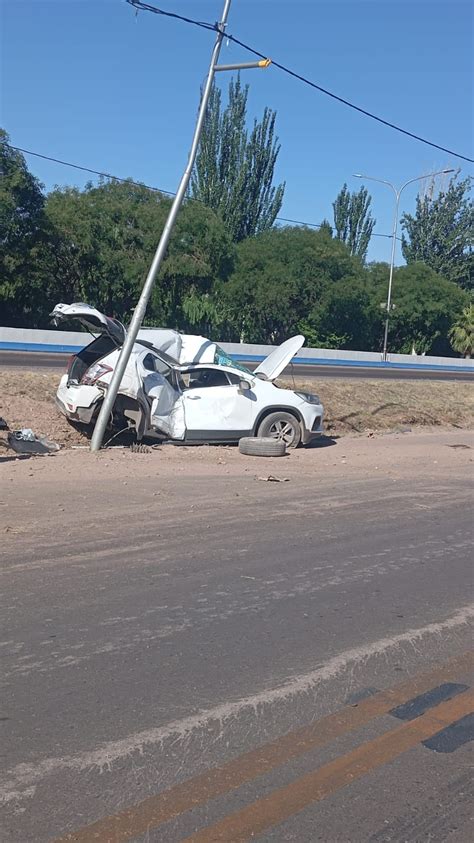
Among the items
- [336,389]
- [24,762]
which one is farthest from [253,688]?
[336,389]

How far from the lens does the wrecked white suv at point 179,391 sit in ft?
46.8

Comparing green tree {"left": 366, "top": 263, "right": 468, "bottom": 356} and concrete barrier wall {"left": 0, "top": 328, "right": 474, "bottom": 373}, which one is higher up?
green tree {"left": 366, "top": 263, "right": 468, "bottom": 356}

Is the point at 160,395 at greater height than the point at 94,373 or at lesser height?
lesser

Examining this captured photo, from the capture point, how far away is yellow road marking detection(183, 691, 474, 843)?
11.7 feet

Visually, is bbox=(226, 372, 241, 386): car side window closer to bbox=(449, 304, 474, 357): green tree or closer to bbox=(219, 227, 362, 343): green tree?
bbox=(219, 227, 362, 343): green tree

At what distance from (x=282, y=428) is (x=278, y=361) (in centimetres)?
122

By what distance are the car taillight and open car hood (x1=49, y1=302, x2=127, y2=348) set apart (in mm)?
458

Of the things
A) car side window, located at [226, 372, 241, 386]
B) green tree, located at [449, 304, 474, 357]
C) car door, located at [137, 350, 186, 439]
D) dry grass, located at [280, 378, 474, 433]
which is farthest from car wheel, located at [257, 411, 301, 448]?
green tree, located at [449, 304, 474, 357]

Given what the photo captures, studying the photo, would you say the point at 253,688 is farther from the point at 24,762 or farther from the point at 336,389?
the point at 336,389

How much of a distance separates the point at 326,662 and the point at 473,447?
13874 mm

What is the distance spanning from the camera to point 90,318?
14086mm

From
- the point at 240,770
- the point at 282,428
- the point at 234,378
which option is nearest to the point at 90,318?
the point at 234,378

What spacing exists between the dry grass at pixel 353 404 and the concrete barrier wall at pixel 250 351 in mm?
13889

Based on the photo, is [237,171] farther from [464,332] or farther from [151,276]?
[151,276]
